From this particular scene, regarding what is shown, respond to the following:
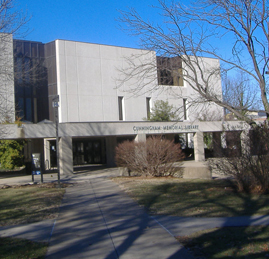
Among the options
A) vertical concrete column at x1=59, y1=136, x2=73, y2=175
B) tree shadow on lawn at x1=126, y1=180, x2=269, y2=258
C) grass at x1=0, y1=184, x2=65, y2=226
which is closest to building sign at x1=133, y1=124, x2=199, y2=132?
vertical concrete column at x1=59, y1=136, x2=73, y2=175

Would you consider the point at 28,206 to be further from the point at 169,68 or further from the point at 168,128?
the point at 168,128

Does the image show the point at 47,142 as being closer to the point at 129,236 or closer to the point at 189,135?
the point at 189,135

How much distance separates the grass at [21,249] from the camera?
5.32m

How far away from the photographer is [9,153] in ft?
77.4

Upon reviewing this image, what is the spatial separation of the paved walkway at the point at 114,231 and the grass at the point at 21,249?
0.18 m

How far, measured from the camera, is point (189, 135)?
38781 mm

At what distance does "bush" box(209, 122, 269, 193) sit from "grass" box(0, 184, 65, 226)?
19.6 ft

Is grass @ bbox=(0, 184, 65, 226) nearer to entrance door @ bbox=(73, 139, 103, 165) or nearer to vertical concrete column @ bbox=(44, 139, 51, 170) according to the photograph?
vertical concrete column @ bbox=(44, 139, 51, 170)

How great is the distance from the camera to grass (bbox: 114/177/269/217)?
8.17m

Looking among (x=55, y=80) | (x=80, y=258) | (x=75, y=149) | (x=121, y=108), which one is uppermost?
(x=55, y=80)

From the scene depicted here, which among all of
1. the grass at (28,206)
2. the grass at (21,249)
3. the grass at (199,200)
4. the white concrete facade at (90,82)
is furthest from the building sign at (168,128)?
the grass at (21,249)

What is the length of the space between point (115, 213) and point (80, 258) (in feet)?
11.0

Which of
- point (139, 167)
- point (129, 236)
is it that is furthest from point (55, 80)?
point (129, 236)

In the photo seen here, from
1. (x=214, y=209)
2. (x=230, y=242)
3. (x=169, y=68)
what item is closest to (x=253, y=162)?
(x=214, y=209)
